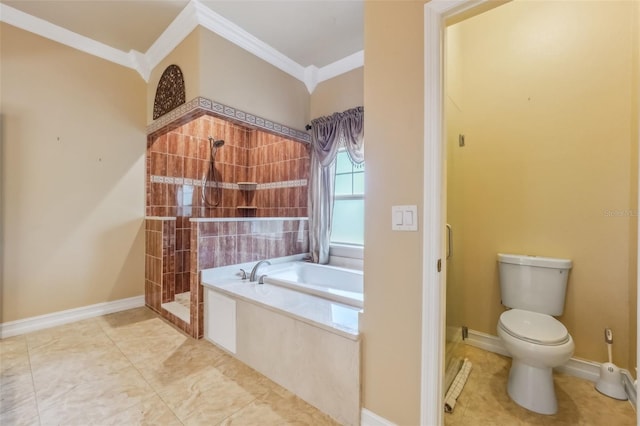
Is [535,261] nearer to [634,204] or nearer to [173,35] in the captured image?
[634,204]

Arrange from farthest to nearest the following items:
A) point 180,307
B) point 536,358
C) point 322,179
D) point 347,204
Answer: point 347,204
point 322,179
point 180,307
point 536,358

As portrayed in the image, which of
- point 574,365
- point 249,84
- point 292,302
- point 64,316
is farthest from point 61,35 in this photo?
point 574,365

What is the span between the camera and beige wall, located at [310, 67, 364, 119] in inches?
110

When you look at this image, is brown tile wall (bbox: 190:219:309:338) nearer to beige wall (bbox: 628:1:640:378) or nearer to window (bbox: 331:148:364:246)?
window (bbox: 331:148:364:246)

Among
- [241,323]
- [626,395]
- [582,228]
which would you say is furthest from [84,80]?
[626,395]

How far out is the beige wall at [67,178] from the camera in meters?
2.30

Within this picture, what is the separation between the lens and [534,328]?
1.60m

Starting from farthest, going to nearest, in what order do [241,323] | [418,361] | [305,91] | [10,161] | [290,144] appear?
[290,144] → [305,91] → [10,161] → [241,323] → [418,361]

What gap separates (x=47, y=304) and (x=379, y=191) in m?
3.24

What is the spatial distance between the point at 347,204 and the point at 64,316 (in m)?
3.07

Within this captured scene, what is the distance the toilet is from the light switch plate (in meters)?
1.07

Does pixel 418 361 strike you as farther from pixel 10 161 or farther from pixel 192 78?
pixel 10 161

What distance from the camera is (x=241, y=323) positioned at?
1.95 m

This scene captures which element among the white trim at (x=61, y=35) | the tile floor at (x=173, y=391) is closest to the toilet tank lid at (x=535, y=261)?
the tile floor at (x=173, y=391)
